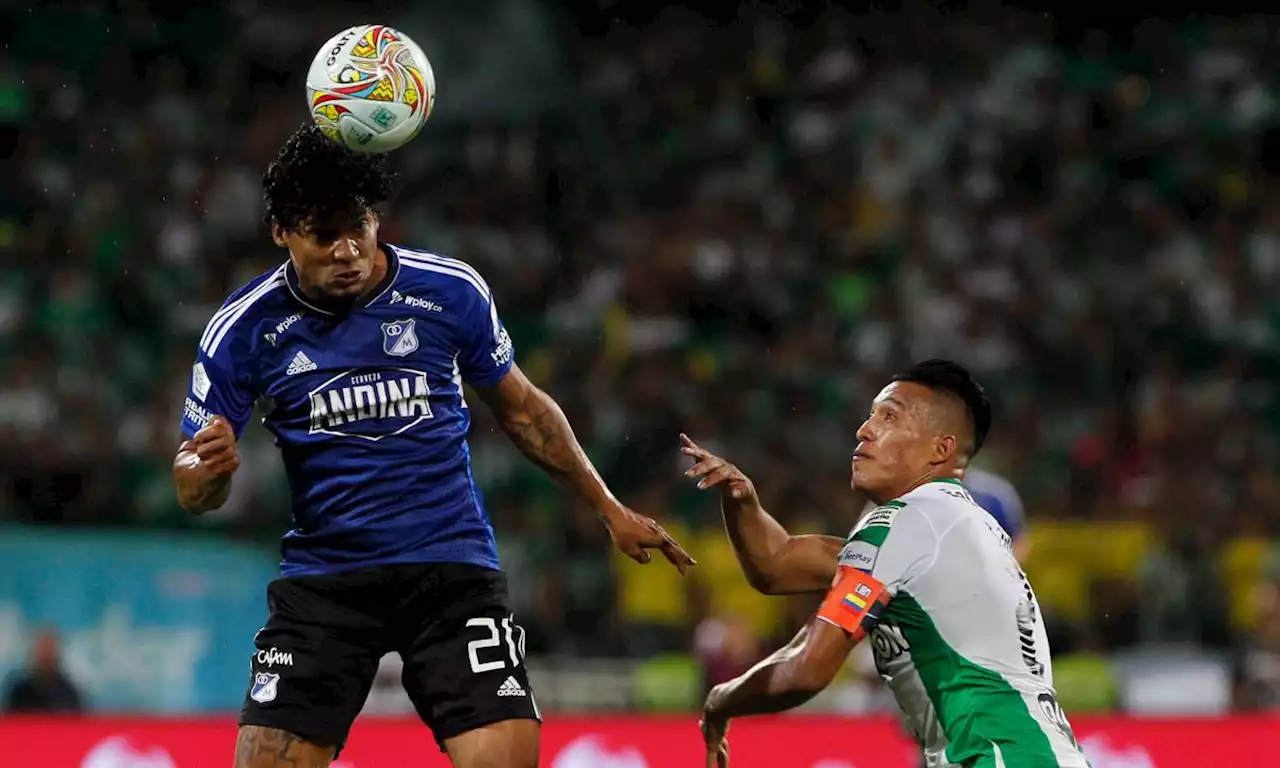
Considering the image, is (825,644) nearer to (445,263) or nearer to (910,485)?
(910,485)

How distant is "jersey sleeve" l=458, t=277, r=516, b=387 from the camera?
5.01 meters

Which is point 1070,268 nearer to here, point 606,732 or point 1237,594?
point 1237,594

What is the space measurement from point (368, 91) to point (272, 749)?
183cm

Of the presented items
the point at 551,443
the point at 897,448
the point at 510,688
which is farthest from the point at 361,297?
the point at 897,448

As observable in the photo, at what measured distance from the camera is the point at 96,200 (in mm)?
13328

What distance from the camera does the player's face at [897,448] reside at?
451 cm

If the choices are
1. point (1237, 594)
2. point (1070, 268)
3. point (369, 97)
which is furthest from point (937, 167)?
point (369, 97)

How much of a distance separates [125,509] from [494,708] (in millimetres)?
6200

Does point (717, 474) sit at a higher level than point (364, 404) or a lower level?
lower

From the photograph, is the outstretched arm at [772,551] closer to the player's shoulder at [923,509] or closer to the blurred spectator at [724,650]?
the player's shoulder at [923,509]

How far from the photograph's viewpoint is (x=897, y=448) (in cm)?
452

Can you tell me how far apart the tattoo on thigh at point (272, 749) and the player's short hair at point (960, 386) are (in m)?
1.87

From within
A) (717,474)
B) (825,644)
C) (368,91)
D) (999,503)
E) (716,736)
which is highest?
(368,91)

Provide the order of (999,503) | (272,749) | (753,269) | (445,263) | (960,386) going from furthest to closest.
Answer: (753,269) < (999,503) < (445,263) < (272,749) < (960,386)
